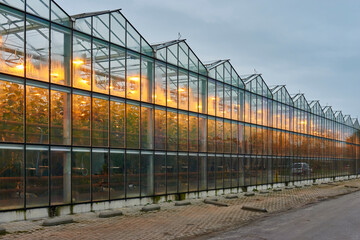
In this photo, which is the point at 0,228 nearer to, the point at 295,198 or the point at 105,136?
the point at 105,136

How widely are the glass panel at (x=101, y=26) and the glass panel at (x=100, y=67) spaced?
0.44 metres

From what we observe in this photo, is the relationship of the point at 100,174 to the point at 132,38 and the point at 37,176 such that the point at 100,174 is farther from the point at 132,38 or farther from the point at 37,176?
the point at 132,38

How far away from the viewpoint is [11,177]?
17047mm

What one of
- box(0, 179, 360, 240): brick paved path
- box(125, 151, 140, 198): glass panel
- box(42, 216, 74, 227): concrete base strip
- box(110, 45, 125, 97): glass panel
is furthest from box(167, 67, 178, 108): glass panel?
box(42, 216, 74, 227): concrete base strip

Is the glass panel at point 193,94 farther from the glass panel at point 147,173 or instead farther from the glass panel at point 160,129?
the glass panel at point 147,173

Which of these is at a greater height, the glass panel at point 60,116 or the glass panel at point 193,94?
the glass panel at point 193,94

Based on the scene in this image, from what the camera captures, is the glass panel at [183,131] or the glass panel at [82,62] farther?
the glass panel at [183,131]

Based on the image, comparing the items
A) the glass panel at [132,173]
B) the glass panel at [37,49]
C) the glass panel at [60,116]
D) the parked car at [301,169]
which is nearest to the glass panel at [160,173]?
the glass panel at [132,173]

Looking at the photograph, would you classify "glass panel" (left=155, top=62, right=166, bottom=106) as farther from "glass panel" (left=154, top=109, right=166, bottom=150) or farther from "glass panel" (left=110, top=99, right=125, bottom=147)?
"glass panel" (left=110, top=99, right=125, bottom=147)

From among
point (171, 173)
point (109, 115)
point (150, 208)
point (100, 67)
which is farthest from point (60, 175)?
point (171, 173)

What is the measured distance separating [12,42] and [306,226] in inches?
609

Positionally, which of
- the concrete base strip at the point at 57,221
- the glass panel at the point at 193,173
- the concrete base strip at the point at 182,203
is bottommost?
the concrete base strip at the point at 182,203

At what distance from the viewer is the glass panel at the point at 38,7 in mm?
18500

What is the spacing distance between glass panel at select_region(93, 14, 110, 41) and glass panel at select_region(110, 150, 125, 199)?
254 inches
